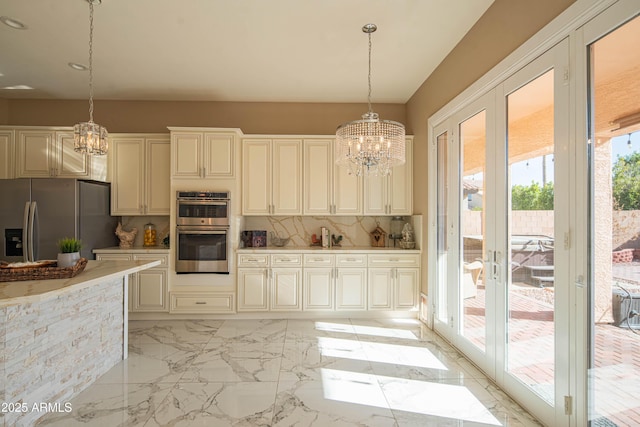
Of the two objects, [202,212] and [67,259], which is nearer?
[67,259]

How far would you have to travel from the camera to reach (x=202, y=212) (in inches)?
165

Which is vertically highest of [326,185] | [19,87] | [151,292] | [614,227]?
[19,87]

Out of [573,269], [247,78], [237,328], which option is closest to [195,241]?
[237,328]

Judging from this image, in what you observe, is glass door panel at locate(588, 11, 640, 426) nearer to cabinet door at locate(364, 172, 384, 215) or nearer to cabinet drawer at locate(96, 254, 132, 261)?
cabinet door at locate(364, 172, 384, 215)

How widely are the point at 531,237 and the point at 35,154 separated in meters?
5.52

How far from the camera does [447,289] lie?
3576 millimetres

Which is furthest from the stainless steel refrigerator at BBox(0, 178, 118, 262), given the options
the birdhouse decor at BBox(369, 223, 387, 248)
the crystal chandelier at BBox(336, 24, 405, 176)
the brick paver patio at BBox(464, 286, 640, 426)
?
the brick paver patio at BBox(464, 286, 640, 426)

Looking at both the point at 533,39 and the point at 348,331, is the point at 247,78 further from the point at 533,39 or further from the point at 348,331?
the point at 348,331

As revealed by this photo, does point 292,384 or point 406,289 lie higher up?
point 406,289

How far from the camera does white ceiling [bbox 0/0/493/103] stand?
274cm

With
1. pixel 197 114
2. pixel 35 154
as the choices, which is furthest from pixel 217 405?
pixel 35 154

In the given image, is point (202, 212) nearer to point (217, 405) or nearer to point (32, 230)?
point (32, 230)

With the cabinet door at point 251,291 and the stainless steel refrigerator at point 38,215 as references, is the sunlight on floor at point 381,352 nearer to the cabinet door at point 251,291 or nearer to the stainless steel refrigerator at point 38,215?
the cabinet door at point 251,291

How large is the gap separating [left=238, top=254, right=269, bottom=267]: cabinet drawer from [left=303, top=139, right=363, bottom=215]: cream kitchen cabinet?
82 cm
